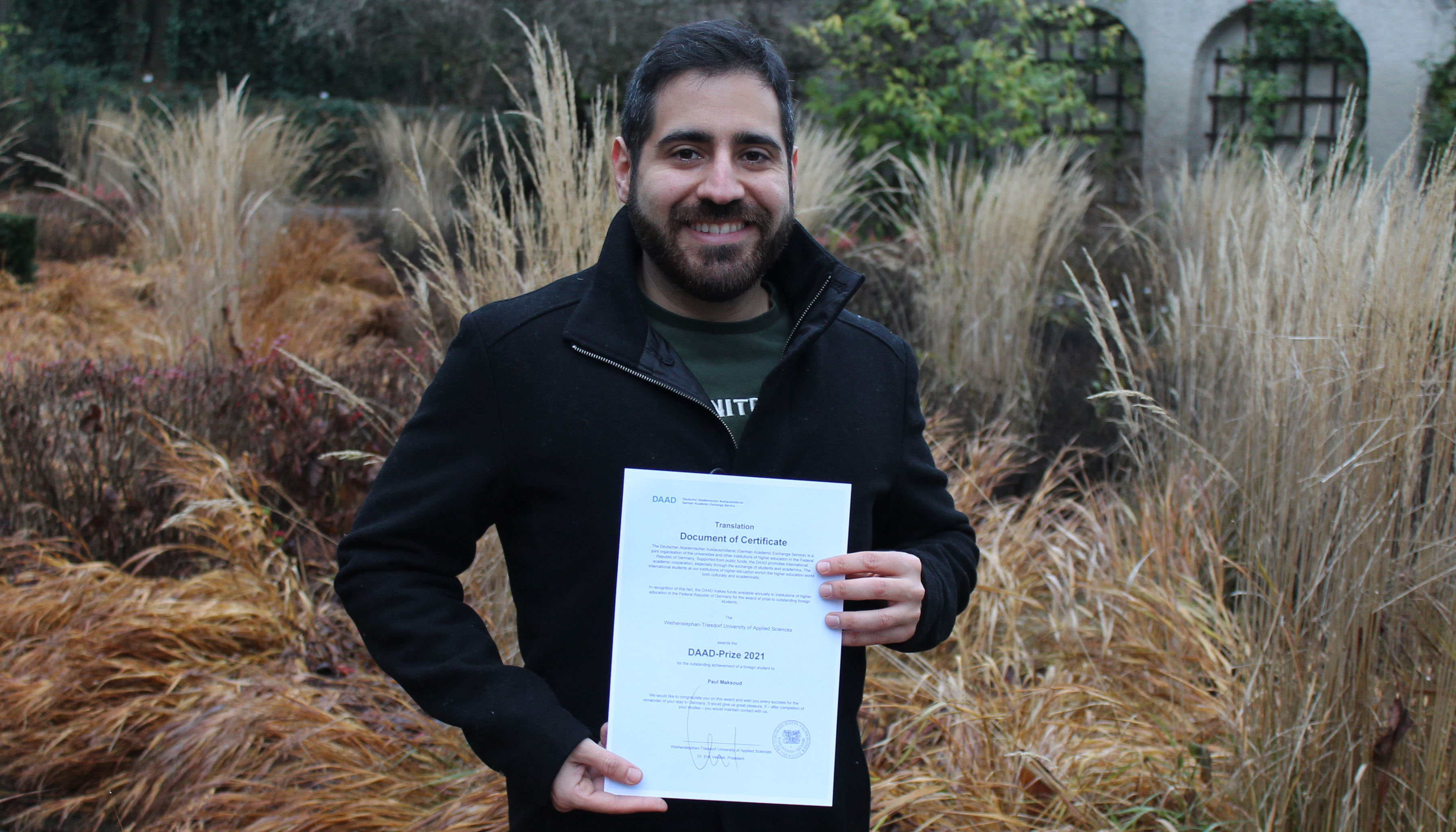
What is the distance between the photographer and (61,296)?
7.17m

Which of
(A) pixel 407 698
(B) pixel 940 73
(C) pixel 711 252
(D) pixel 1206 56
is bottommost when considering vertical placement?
(A) pixel 407 698

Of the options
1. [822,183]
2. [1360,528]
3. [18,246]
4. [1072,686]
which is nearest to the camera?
[1360,528]

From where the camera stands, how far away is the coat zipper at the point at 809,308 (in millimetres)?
1507

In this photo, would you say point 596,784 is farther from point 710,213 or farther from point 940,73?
point 940,73

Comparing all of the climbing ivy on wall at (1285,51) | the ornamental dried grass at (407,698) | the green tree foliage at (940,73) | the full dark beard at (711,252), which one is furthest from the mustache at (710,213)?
the climbing ivy on wall at (1285,51)

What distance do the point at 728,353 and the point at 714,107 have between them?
0.31 meters

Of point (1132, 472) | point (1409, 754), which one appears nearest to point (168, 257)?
point (1132, 472)

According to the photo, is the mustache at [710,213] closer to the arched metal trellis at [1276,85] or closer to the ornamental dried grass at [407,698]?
the ornamental dried grass at [407,698]

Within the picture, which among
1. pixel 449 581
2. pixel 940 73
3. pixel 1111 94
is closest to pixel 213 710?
pixel 449 581

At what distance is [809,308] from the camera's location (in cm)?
152

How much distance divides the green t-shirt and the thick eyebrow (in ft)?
0.71

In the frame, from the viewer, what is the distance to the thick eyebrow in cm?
142

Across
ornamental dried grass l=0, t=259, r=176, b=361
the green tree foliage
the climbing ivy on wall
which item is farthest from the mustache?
the climbing ivy on wall

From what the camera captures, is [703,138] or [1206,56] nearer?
[703,138]
